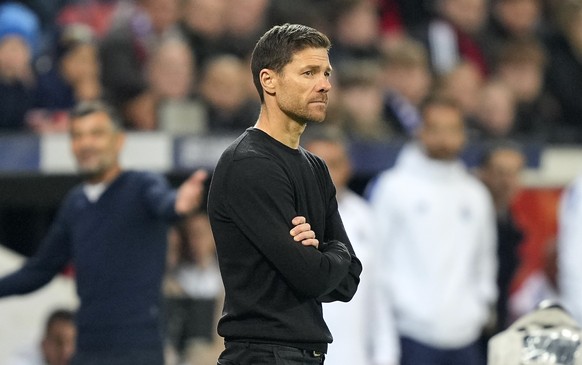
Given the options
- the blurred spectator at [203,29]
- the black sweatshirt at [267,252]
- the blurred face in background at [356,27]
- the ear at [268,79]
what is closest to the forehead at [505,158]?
the blurred face in background at [356,27]

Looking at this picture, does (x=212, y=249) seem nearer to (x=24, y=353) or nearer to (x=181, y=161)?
(x=181, y=161)

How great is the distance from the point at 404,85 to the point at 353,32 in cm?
59

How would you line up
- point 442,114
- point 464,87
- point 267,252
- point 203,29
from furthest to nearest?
point 464,87, point 203,29, point 442,114, point 267,252

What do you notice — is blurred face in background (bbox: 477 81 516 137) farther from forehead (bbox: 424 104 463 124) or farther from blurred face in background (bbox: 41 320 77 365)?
blurred face in background (bbox: 41 320 77 365)

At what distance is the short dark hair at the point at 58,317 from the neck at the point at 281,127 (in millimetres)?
3909

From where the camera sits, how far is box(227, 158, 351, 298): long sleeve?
416 centimetres

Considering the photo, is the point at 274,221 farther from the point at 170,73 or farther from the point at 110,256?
the point at 170,73

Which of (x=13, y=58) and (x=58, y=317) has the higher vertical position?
(x=13, y=58)

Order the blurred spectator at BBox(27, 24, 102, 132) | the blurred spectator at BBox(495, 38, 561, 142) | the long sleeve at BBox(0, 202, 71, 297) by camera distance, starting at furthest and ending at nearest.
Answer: the blurred spectator at BBox(495, 38, 561, 142)
the blurred spectator at BBox(27, 24, 102, 132)
the long sleeve at BBox(0, 202, 71, 297)

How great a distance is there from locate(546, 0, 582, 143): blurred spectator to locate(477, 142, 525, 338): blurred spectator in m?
2.13

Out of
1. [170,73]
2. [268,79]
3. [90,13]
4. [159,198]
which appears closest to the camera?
[268,79]

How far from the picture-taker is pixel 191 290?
27.1 feet

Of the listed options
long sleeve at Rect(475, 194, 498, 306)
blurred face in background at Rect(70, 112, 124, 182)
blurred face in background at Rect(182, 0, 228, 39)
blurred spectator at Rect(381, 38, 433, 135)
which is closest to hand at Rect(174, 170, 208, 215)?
blurred face in background at Rect(70, 112, 124, 182)

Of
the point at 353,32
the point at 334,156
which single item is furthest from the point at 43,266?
the point at 353,32
